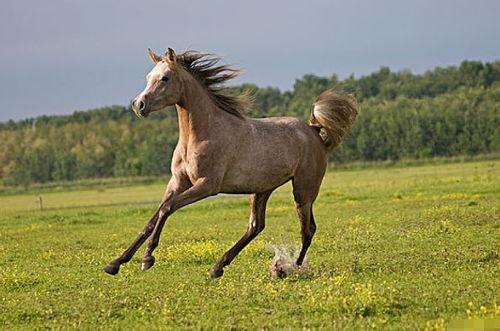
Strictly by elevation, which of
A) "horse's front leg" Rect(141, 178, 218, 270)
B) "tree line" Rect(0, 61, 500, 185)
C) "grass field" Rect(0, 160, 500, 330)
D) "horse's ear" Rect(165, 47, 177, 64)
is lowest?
"tree line" Rect(0, 61, 500, 185)

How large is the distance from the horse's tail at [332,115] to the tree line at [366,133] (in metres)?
54.5

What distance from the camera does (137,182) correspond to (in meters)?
82.8

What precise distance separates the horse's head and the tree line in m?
57.1

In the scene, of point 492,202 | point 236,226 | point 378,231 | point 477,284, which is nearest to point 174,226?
point 236,226

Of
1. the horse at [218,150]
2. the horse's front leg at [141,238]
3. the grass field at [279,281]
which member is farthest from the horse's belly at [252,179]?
the grass field at [279,281]

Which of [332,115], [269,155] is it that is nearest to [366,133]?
[332,115]

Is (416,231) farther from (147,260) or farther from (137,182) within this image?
(137,182)

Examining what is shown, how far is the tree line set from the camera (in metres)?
86.1

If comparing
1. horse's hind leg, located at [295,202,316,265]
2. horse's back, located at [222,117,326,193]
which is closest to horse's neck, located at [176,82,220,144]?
horse's back, located at [222,117,326,193]

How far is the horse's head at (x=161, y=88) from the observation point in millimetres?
10643

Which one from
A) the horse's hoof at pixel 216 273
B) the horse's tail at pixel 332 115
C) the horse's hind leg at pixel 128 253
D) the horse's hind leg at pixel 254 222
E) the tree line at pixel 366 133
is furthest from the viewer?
the tree line at pixel 366 133

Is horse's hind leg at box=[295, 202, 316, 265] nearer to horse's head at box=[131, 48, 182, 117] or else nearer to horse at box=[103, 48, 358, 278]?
horse at box=[103, 48, 358, 278]

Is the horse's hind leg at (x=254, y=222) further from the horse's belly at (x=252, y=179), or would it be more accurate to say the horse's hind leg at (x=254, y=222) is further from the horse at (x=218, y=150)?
the horse's belly at (x=252, y=179)

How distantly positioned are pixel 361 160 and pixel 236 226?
64458 millimetres
